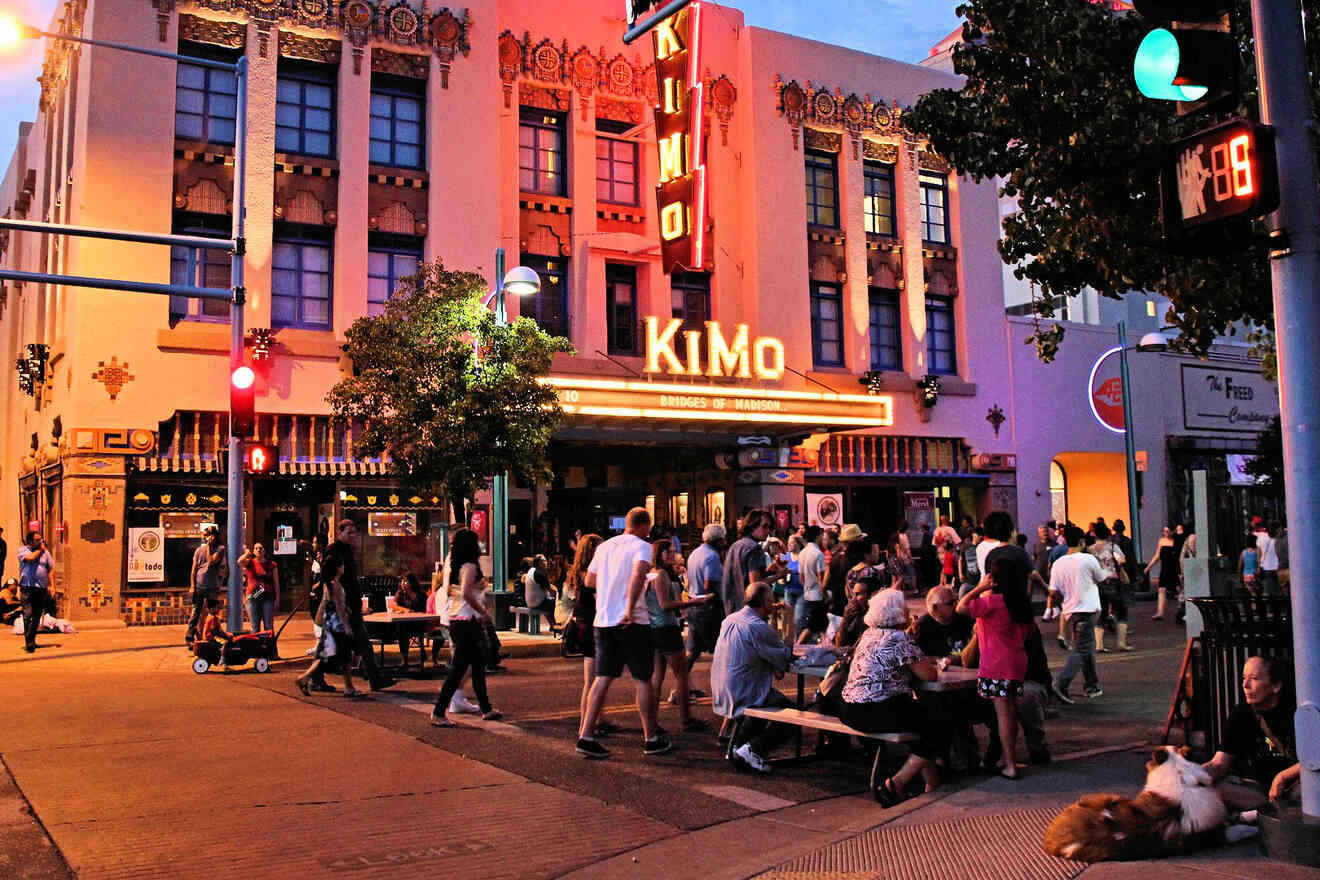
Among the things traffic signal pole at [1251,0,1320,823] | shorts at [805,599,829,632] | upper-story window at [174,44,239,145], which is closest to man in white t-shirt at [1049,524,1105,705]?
shorts at [805,599,829,632]

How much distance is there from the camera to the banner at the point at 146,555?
2086 centimetres

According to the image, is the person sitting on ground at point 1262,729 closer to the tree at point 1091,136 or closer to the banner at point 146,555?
the tree at point 1091,136

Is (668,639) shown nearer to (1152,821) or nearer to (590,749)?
(590,749)

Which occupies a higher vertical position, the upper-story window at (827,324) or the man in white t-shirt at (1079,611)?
the upper-story window at (827,324)

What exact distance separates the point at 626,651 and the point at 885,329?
21.6 metres

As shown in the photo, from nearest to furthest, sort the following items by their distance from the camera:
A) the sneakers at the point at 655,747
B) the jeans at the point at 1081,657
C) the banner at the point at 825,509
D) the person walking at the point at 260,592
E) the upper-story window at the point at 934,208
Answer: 1. the sneakers at the point at 655,747
2. the jeans at the point at 1081,657
3. the person walking at the point at 260,592
4. the banner at the point at 825,509
5. the upper-story window at the point at 934,208

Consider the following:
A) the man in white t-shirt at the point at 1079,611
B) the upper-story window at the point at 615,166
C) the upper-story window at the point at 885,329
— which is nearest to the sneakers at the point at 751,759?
the man in white t-shirt at the point at 1079,611

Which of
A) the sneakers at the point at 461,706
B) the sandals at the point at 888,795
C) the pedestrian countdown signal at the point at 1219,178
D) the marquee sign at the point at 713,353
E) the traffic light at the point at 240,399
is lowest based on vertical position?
the sandals at the point at 888,795

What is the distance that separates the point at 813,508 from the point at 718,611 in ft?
52.9

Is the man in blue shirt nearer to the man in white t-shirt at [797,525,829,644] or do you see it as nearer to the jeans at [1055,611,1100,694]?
the man in white t-shirt at [797,525,829,644]

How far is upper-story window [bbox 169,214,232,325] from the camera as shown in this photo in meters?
21.6

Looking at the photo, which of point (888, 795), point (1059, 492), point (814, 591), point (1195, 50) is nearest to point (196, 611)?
point (814, 591)

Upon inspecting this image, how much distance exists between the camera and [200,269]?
21.9 metres

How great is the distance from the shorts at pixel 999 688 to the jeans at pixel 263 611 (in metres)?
12.1
